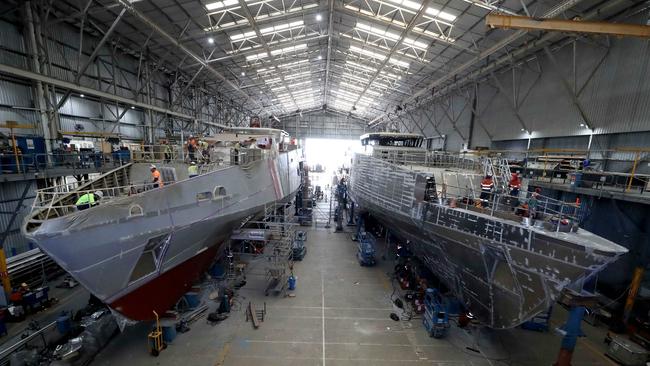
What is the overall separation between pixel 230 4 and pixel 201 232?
11546mm

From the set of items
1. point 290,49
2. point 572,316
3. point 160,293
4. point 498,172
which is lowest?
point 160,293

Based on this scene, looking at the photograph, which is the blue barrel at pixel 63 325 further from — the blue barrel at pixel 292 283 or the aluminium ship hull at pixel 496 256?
the aluminium ship hull at pixel 496 256

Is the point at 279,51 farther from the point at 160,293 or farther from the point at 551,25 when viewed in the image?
the point at 160,293

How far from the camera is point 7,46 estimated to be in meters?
9.74

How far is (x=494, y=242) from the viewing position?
19.3ft

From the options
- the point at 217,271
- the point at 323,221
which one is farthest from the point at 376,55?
the point at 217,271

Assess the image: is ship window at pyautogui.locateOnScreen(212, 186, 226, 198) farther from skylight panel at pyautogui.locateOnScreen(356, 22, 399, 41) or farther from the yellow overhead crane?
skylight panel at pyautogui.locateOnScreen(356, 22, 399, 41)

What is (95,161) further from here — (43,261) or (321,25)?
(321,25)

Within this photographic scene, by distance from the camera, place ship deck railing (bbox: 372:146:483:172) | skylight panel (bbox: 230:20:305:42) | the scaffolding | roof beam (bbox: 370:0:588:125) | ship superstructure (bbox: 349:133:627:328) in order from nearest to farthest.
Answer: ship superstructure (bbox: 349:133:627:328)
roof beam (bbox: 370:0:588:125)
the scaffolding
ship deck railing (bbox: 372:146:483:172)
skylight panel (bbox: 230:20:305:42)

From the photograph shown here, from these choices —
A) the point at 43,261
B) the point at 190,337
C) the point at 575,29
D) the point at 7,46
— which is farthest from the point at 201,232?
the point at 575,29

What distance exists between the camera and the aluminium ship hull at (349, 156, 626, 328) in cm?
489

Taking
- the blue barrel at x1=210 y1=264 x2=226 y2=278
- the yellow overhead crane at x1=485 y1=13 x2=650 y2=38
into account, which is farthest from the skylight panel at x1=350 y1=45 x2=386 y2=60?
the blue barrel at x1=210 y1=264 x2=226 y2=278

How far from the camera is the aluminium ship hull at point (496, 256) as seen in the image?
193 inches

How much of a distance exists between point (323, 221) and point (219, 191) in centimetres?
1118
